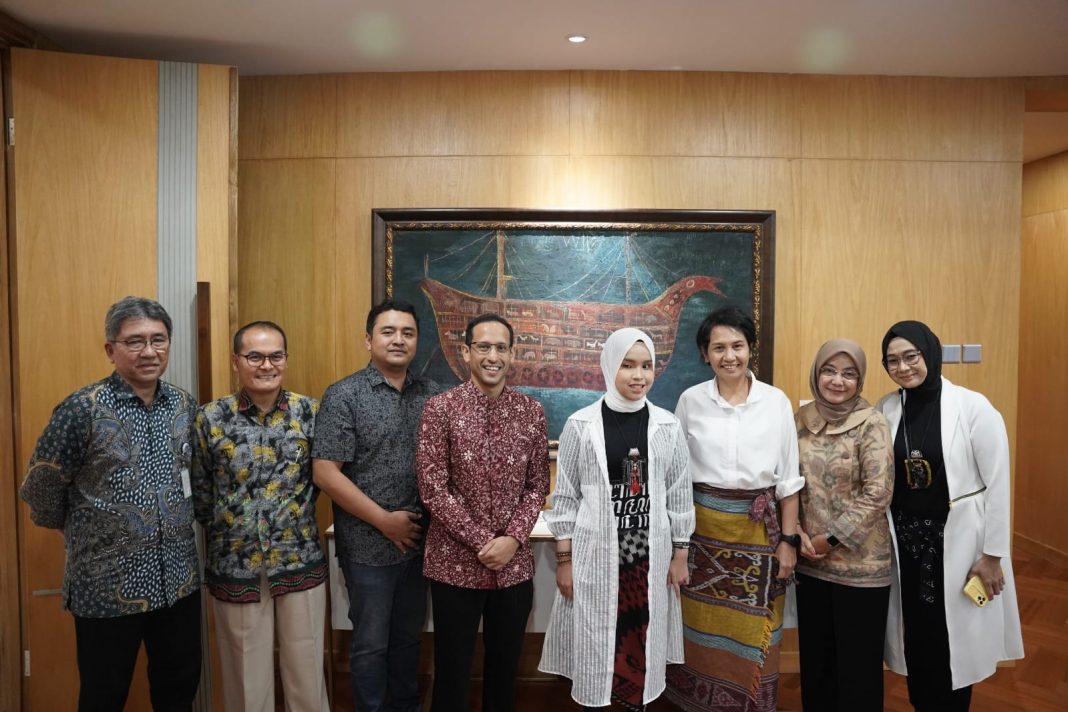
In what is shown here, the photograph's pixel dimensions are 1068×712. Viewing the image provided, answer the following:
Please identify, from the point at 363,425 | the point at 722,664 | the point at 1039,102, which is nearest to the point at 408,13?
the point at 363,425

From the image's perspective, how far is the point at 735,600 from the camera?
244 centimetres

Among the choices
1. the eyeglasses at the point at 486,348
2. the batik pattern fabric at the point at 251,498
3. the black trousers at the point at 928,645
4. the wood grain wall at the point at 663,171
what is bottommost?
the black trousers at the point at 928,645

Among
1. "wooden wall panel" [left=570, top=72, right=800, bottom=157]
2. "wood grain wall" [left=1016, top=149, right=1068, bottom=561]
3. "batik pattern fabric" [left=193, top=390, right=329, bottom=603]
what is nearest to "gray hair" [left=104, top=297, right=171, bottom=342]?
"batik pattern fabric" [left=193, top=390, right=329, bottom=603]

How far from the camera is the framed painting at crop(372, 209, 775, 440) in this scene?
3.30 metres

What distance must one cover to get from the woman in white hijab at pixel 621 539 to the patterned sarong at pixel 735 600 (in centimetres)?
13

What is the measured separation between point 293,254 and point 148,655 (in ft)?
6.07

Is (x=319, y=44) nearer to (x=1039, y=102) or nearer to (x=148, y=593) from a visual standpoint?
(x=148, y=593)

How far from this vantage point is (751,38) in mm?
2941

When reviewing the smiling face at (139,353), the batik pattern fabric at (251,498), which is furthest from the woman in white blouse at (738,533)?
the smiling face at (139,353)

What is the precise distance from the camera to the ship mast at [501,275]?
10.9 feet

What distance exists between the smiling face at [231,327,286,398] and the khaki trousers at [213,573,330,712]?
25.5 inches

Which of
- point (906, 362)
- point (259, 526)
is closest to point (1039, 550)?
point (906, 362)

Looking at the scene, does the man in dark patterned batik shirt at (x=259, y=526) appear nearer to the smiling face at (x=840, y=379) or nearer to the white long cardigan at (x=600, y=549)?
the white long cardigan at (x=600, y=549)

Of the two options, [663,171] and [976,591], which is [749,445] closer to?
[976,591]
